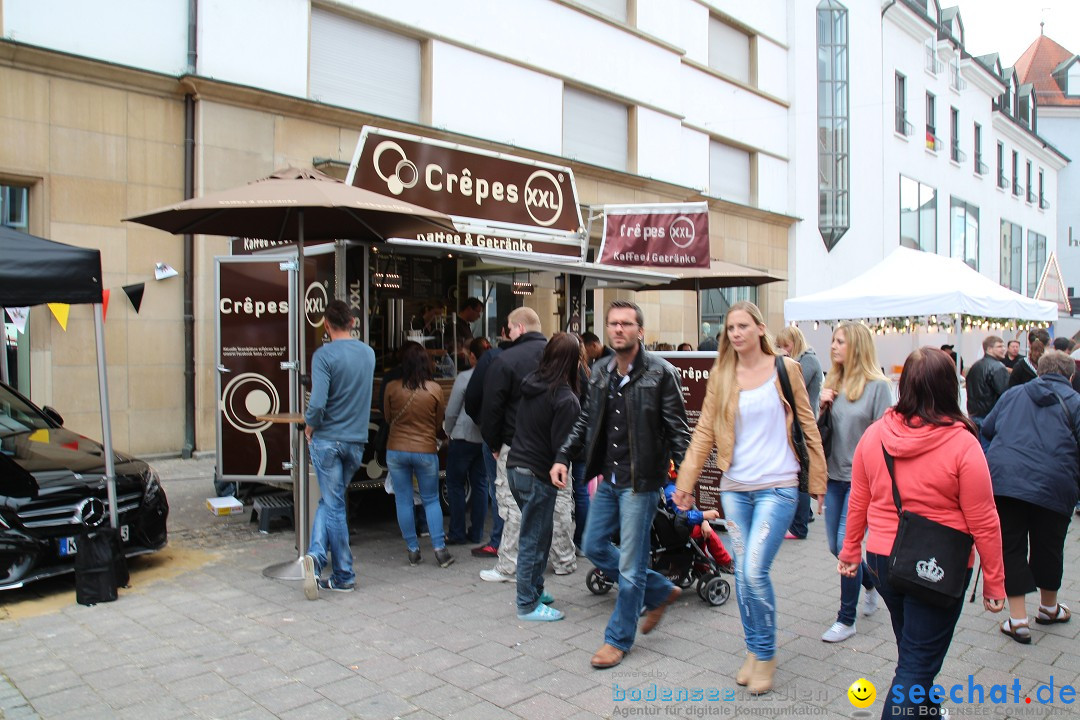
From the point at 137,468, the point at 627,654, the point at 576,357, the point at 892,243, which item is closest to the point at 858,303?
the point at 576,357

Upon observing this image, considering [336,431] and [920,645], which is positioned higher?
[336,431]

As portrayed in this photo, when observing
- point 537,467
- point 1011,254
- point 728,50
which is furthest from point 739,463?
point 1011,254

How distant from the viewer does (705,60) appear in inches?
744

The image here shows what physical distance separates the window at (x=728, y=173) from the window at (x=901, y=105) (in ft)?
26.6

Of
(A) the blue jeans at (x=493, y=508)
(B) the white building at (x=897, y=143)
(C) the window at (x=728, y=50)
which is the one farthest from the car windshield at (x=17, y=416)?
(B) the white building at (x=897, y=143)

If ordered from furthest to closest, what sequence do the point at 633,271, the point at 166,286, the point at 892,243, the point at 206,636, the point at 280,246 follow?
the point at 892,243, the point at 166,286, the point at 633,271, the point at 280,246, the point at 206,636

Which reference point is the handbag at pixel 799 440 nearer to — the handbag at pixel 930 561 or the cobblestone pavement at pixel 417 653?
the handbag at pixel 930 561

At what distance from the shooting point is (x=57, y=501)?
5402 mm

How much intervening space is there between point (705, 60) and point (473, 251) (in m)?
13.7

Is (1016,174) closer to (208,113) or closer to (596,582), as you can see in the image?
(208,113)

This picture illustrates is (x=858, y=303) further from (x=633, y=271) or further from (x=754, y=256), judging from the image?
(x=754, y=256)

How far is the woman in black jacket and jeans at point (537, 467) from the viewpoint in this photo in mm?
4961

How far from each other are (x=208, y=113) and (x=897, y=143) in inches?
840

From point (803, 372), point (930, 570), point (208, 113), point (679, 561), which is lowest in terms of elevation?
point (679, 561)
